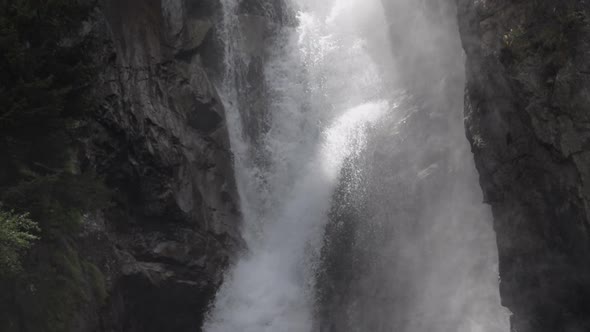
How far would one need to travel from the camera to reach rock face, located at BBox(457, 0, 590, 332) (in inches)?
516

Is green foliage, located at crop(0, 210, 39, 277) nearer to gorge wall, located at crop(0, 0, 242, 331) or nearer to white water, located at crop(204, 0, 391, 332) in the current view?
gorge wall, located at crop(0, 0, 242, 331)

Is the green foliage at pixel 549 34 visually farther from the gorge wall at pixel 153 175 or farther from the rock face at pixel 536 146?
the gorge wall at pixel 153 175

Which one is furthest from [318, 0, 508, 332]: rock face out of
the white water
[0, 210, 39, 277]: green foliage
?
[0, 210, 39, 277]: green foliage

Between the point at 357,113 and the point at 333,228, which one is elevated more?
the point at 357,113

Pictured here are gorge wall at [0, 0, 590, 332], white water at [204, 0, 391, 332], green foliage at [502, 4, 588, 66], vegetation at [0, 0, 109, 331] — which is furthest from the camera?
white water at [204, 0, 391, 332]

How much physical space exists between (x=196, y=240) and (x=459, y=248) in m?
9.26

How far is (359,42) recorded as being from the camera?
101 feet

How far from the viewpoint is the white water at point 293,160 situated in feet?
65.1

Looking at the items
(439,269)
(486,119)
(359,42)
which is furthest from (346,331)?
(359,42)

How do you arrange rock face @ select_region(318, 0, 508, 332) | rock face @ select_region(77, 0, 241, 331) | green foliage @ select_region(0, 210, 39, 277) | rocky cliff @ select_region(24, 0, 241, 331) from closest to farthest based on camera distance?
green foliage @ select_region(0, 210, 39, 277)
rock face @ select_region(318, 0, 508, 332)
rocky cliff @ select_region(24, 0, 241, 331)
rock face @ select_region(77, 0, 241, 331)

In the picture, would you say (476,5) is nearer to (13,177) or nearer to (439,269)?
(439,269)

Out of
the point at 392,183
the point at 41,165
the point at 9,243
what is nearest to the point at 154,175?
the point at 41,165

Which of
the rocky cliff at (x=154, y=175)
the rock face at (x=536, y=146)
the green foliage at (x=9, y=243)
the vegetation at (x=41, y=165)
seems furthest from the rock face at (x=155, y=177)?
the rock face at (x=536, y=146)

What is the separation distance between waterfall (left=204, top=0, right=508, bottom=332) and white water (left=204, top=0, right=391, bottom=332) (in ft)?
0.15
